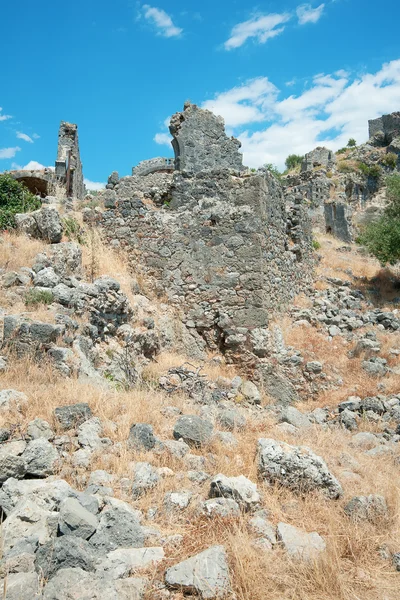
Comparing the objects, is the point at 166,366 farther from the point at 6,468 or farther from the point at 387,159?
the point at 387,159

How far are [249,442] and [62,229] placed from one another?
5.50 m

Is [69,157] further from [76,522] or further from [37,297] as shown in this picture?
[76,522]

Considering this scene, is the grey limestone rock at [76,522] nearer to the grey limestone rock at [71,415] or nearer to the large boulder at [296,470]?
the grey limestone rock at [71,415]

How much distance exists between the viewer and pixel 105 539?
2734 mm

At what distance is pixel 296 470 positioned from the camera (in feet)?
12.0

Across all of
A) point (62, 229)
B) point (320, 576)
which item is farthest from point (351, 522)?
point (62, 229)

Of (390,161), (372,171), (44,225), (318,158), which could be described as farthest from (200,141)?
(390,161)

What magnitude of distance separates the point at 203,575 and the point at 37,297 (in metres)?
4.38

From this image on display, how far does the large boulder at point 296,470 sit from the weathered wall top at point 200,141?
11.8 metres

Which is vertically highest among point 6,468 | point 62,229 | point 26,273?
point 62,229

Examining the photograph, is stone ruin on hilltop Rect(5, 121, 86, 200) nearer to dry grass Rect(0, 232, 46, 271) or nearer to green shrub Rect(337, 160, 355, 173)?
dry grass Rect(0, 232, 46, 271)

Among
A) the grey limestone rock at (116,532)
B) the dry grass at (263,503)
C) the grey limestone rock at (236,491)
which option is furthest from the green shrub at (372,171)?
the grey limestone rock at (116,532)

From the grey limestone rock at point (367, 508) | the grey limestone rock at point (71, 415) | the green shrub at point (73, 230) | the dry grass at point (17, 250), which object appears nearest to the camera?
the grey limestone rock at point (367, 508)

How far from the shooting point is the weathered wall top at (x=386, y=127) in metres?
35.8
